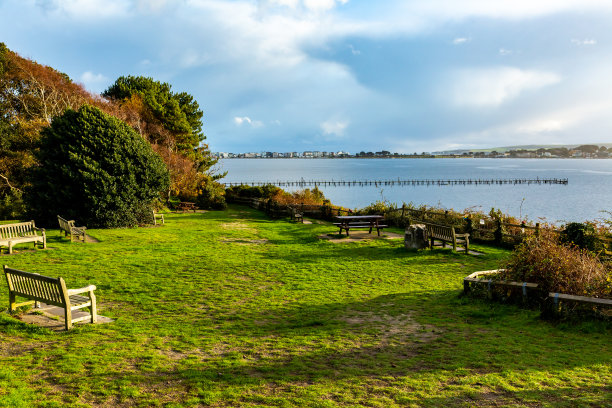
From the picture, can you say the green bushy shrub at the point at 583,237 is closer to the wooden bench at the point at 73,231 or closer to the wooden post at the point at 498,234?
the wooden post at the point at 498,234

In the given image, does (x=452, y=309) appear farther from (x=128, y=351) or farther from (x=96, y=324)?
(x=96, y=324)

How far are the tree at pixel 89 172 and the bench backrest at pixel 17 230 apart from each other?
534cm

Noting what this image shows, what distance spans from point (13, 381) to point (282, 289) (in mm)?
6618

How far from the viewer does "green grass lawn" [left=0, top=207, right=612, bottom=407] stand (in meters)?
5.15

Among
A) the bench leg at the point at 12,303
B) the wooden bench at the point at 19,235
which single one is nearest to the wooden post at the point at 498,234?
the bench leg at the point at 12,303

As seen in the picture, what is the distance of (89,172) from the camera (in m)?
21.5

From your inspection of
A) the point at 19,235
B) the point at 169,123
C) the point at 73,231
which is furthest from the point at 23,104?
the point at 19,235

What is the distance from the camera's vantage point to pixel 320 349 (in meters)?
6.80

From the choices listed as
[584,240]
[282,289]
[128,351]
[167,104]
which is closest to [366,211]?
[584,240]

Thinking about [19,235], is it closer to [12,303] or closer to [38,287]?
[12,303]

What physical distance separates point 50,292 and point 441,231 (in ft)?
44.1

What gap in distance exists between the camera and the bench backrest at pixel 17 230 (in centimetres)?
1577

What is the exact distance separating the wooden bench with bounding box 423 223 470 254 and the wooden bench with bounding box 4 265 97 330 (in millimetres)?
12623

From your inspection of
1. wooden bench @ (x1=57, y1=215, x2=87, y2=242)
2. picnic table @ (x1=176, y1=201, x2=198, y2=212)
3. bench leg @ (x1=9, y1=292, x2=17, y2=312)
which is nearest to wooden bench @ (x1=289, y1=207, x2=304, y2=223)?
picnic table @ (x1=176, y1=201, x2=198, y2=212)
